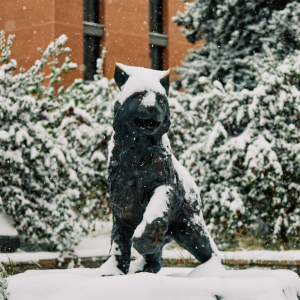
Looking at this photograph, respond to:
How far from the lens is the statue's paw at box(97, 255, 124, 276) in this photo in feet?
9.16

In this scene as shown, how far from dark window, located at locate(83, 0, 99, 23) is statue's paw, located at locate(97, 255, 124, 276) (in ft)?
35.0

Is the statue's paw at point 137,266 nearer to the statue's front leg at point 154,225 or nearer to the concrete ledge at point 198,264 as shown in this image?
the statue's front leg at point 154,225

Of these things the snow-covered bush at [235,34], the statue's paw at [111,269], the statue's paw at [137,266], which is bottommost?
the statue's paw at [137,266]

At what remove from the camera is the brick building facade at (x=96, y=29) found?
11578 millimetres

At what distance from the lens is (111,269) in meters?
2.82

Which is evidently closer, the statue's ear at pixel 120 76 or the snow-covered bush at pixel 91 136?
the statue's ear at pixel 120 76

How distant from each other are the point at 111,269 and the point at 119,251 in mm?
120

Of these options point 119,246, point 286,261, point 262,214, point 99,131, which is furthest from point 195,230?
point 99,131

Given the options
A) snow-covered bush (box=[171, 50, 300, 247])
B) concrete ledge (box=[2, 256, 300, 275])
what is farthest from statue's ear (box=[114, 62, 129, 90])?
snow-covered bush (box=[171, 50, 300, 247])

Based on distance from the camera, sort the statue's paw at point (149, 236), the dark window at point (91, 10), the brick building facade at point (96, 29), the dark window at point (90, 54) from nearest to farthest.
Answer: the statue's paw at point (149, 236), the brick building facade at point (96, 29), the dark window at point (91, 10), the dark window at point (90, 54)

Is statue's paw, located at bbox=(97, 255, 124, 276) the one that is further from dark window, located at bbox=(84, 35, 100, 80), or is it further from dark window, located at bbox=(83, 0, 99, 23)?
dark window, located at bbox=(83, 0, 99, 23)

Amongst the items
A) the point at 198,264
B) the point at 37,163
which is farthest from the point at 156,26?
the point at 198,264

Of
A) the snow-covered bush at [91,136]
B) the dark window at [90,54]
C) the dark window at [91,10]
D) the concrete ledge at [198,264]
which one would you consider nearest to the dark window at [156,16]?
the dark window at [91,10]

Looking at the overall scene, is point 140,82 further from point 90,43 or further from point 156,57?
point 156,57
